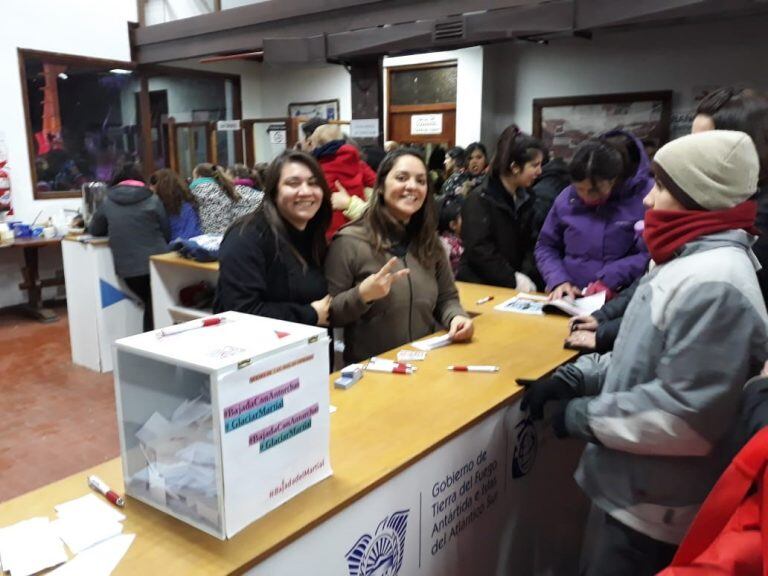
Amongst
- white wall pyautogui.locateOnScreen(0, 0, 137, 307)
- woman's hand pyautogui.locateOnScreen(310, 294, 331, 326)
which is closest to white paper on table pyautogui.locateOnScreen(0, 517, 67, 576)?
woman's hand pyautogui.locateOnScreen(310, 294, 331, 326)

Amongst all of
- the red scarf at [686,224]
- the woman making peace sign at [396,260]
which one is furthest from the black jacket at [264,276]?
the red scarf at [686,224]

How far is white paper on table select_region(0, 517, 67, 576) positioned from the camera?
3.22 ft

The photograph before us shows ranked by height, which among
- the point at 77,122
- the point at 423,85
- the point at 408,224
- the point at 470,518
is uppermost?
the point at 423,85

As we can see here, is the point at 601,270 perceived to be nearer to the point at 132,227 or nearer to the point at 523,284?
the point at 523,284

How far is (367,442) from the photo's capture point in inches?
56.1

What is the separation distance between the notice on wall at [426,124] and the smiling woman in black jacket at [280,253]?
5292mm

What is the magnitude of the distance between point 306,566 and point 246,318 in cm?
49

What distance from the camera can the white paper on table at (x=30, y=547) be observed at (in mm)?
982

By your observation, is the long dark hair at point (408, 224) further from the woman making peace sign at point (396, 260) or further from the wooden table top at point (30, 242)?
the wooden table top at point (30, 242)

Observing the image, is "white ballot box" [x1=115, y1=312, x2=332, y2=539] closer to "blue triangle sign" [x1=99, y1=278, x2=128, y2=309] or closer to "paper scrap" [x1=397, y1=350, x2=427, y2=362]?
"paper scrap" [x1=397, y1=350, x2=427, y2=362]

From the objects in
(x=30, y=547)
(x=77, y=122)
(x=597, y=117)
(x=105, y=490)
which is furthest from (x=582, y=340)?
(x=77, y=122)

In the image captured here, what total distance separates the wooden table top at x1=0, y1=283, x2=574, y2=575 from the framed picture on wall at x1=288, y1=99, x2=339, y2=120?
6.21 metres

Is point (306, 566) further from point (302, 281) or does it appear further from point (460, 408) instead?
point (302, 281)

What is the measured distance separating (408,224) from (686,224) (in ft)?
3.69
